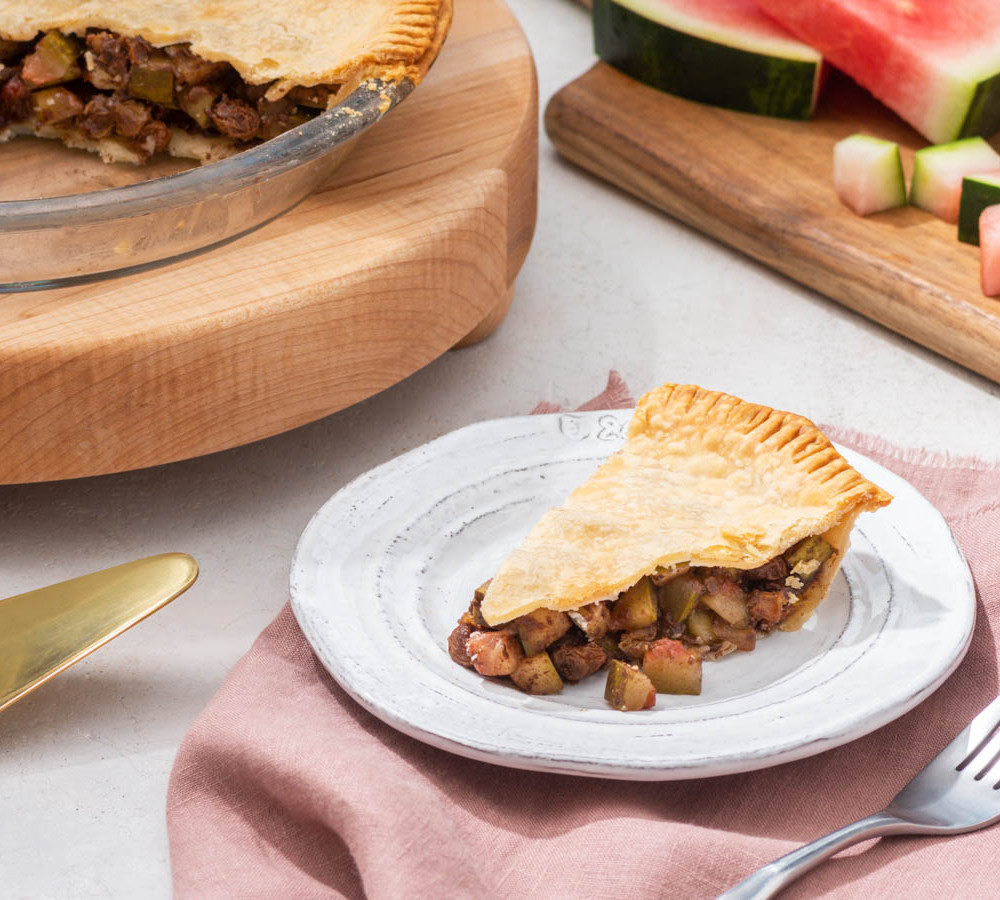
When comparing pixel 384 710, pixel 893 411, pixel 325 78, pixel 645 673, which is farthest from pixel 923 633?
pixel 325 78

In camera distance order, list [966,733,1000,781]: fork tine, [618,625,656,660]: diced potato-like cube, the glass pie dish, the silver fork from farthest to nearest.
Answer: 1. the glass pie dish
2. [618,625,656,660]: diced potato-like cube
3. [966,733,1000,781]: fork tine
4. the silver fork

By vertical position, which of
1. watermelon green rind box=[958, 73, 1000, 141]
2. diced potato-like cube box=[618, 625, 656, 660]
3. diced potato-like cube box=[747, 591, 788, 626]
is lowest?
diced potato-like cube box=[618, 625, 656, 660]

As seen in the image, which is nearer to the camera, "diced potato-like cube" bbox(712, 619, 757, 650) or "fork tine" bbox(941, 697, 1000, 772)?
"fork tine" bbox(941, 697, 1000, 772)

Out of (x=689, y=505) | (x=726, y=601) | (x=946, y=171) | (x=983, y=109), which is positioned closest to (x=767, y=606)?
(x=726, y=601)

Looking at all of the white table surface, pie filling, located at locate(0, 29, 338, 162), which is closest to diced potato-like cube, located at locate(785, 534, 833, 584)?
the white table surface

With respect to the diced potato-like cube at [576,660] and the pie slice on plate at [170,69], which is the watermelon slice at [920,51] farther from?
the diced potato-like cube at [576,660]

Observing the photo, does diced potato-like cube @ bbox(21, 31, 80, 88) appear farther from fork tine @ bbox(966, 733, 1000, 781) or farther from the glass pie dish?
fork tine @ bbox(966, 733, 1000, 781)
